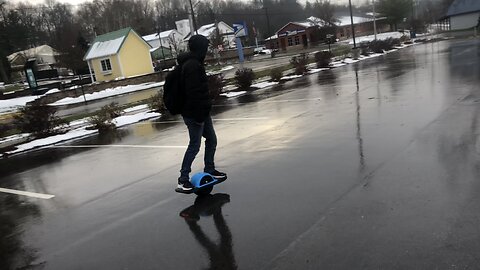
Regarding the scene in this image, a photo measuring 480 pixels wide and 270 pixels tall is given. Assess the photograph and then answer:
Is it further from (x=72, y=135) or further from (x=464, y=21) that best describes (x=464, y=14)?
(x=72, y=135)

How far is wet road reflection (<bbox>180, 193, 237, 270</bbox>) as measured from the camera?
12.5ft

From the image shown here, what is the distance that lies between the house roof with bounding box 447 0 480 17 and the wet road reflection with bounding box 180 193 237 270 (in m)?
71.7

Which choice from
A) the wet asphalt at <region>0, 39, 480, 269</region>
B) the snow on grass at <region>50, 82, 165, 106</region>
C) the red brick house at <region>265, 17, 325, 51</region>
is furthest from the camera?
the red brick house at <region>265, 17, 325, 51</region>

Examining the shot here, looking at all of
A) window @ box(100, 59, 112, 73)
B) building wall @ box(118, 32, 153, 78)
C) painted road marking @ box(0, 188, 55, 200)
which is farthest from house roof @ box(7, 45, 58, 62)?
painted road marking @ box(0, 188, 55, 200)

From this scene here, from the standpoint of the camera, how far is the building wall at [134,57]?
45.5 meters

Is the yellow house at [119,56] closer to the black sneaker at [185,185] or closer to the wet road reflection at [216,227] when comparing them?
the black sneaker at [185,185]

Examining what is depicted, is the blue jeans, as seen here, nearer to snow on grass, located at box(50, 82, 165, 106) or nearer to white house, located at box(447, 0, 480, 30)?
snow on grass, located at box(50, 82, 165, 106)

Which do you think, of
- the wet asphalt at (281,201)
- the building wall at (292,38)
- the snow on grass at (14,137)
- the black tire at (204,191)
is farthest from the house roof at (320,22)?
the black tire at (204,191)

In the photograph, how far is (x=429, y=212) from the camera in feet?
13.6

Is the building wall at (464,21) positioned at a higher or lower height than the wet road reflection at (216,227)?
higher

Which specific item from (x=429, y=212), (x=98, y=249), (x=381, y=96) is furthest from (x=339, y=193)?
(x=381, y=96)

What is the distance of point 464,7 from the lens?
6675 cm

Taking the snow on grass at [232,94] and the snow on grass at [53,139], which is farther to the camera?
the snow on grass at [232,94]

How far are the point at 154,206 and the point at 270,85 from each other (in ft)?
51.2
